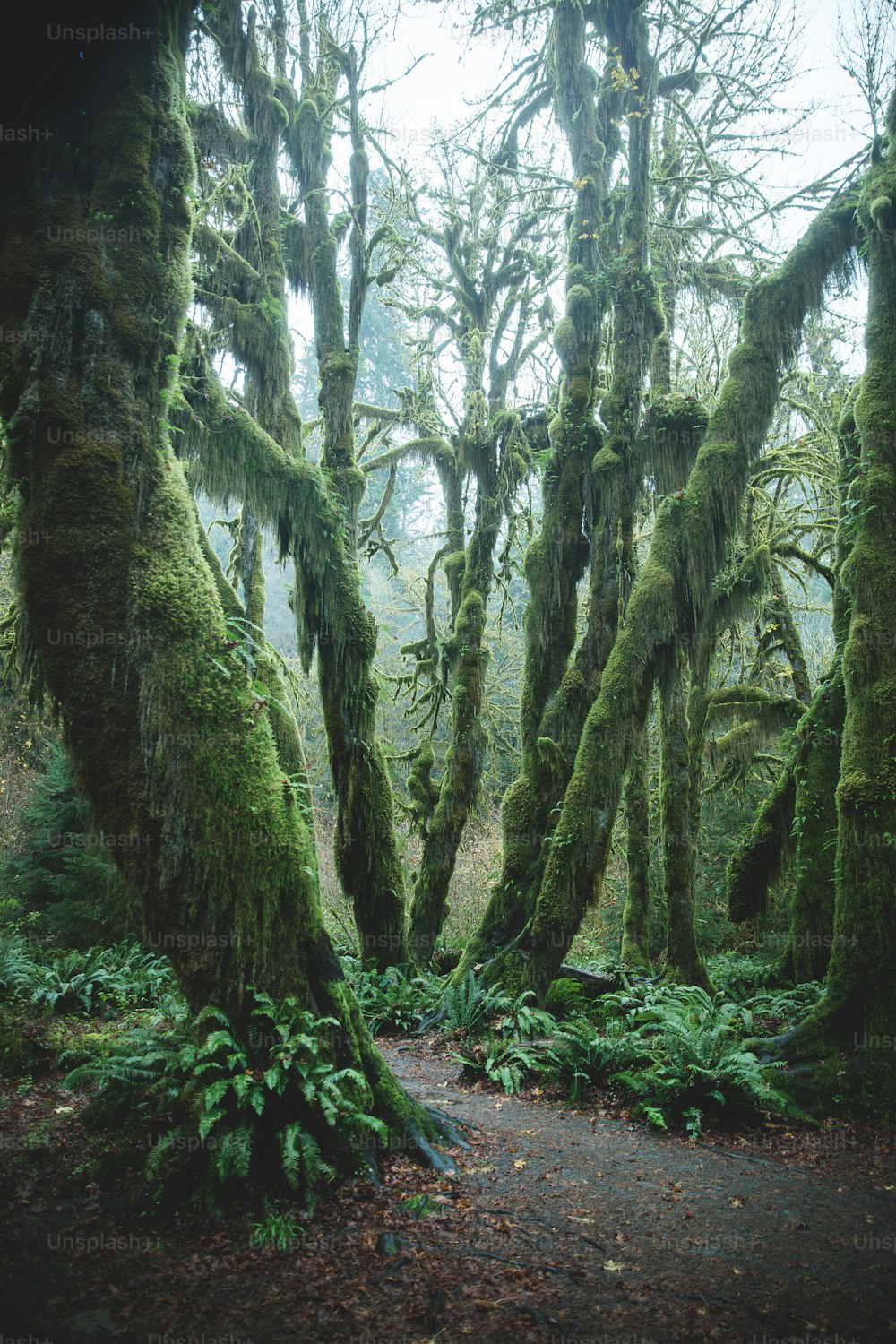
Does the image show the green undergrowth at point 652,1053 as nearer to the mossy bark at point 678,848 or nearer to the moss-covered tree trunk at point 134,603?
the mossy bark at point 678,848

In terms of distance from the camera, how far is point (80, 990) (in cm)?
941

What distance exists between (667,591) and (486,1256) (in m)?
6.66

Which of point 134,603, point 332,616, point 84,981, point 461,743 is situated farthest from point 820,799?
point 84,981

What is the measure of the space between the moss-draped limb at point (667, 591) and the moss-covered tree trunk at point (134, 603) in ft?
12.9

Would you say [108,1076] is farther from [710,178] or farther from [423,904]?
[710,178]

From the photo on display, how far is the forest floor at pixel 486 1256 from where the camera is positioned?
3.29 metres

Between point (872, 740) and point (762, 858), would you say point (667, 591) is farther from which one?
point (762, 858)

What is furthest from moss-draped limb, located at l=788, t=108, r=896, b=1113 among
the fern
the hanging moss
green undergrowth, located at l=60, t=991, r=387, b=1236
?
the hanging moss

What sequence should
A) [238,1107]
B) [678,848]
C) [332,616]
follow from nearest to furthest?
[238,1107] → [332,616] → [678,848]

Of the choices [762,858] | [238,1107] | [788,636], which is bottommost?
[238,1107]

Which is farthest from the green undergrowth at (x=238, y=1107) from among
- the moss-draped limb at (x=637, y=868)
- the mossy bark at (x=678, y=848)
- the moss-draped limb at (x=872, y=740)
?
the moss-draped limb at (x=637, y=868)

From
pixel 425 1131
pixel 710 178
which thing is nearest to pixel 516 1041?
pixel 425 1131

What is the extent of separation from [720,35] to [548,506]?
23.7 feet

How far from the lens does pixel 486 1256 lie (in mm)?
3912
